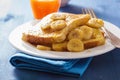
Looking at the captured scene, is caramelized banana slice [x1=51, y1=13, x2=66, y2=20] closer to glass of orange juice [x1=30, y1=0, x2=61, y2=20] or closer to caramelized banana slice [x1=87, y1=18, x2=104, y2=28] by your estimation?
caramelized banana slice [x1=87, y1=18, x2=104, y2=28]

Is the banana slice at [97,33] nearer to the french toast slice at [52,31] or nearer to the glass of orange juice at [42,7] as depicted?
the french toast slice at [52,31]

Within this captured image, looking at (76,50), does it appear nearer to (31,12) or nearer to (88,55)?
(88,55)

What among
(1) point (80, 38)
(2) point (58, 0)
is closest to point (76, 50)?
(1) point (80, 38)

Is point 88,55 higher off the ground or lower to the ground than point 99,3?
higher

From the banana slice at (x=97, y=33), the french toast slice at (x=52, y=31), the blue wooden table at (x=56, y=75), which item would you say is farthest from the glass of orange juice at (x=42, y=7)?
the banana slice at (x=97, y=33)

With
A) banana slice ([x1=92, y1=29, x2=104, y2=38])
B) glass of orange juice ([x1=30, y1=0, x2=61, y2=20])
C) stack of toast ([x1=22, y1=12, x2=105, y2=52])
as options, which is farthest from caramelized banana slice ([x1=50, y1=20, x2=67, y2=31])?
glass of orange juice ([x1=30, y1=0, x2=61, y2=20])

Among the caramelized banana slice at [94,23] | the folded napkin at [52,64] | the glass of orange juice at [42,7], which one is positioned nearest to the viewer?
the folded napkin at [52,64]
